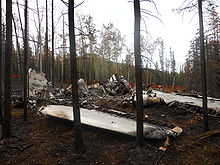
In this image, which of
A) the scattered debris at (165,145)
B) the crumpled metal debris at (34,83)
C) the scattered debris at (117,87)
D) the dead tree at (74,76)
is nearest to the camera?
the dead tree at (74,76)

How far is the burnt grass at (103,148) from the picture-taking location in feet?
16.4

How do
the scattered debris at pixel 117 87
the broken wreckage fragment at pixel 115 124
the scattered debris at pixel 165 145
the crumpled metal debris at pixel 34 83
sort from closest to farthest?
the scattered debris at pixel 165 145
the broken wreckage fragment at pixel 115 124
the crumpled metal debris at pixel 34 83
the scattered debris at pixel 117 87

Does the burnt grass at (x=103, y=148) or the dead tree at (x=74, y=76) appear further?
the dead tree at (x=74, y=76)

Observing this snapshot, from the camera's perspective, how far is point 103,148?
584cm

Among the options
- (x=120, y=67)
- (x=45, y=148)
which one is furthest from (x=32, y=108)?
(x=120, y=67)

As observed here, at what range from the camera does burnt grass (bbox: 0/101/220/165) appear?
16.4 ft

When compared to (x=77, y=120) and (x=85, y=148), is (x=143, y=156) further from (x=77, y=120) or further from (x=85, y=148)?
(x=77, y=120)

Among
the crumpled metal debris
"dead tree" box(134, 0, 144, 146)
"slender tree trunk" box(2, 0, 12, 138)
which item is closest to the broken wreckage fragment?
"dead tree" box(134, 0, 144, 146)

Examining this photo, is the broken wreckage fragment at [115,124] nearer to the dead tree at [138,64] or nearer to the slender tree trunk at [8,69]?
the dead tree at [138,64]

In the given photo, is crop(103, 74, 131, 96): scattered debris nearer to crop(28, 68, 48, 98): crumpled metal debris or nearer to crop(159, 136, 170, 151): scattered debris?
crop(28, 68, 48, 98): crumpled metal debris

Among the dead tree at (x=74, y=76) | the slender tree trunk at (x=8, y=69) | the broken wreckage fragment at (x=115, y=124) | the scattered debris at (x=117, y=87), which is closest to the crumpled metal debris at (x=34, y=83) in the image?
the scattered debris at (x=117, y=87)

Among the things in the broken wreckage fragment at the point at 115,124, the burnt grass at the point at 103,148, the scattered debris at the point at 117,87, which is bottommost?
the burnt grass at the point at 103,148

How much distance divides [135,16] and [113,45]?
27052mm

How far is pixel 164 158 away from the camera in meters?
5.02
